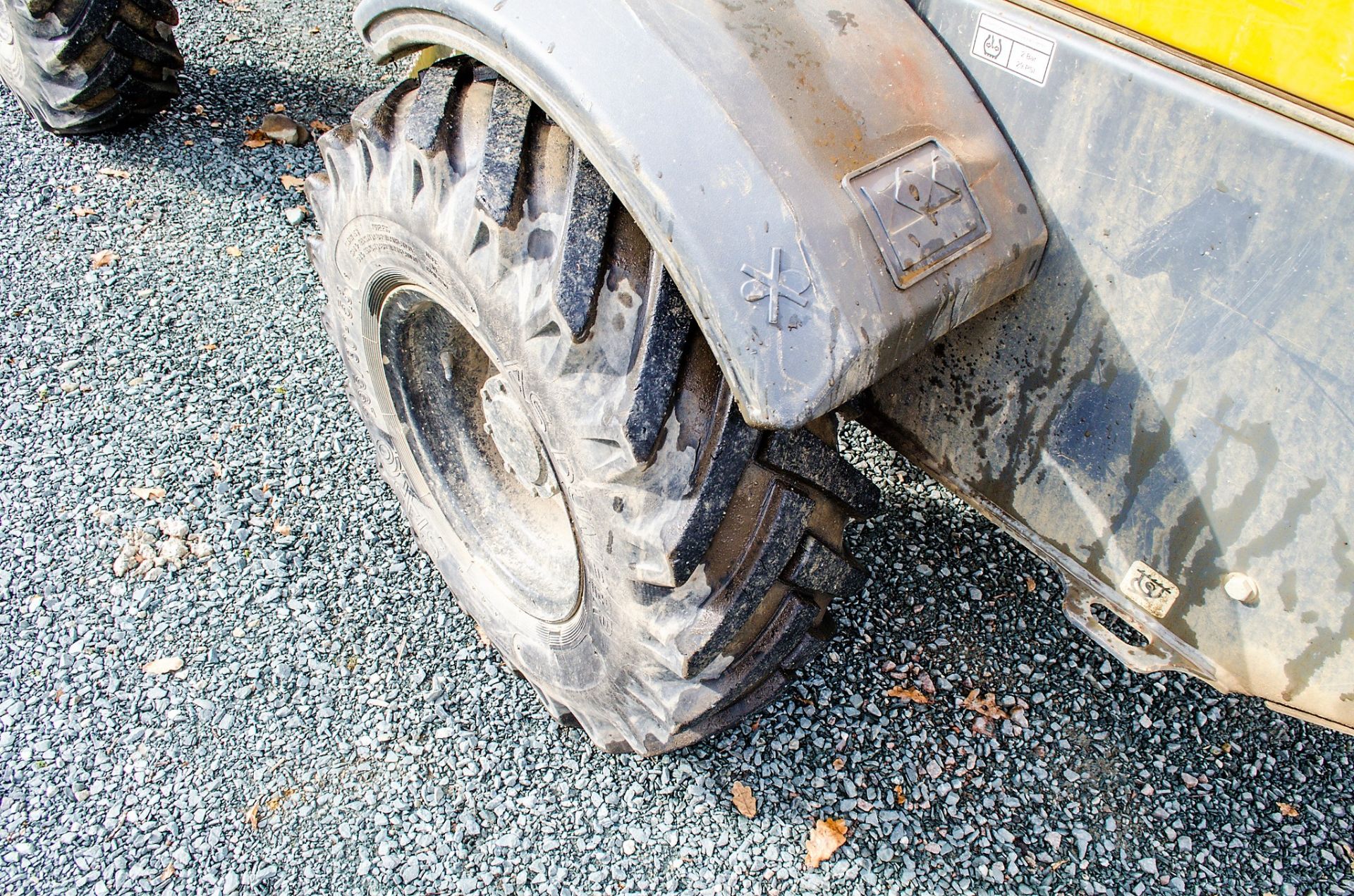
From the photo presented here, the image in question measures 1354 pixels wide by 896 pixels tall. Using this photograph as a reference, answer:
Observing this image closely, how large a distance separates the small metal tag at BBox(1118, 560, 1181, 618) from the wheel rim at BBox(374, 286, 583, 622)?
104cm

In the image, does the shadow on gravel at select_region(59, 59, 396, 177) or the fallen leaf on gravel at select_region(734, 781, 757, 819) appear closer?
the fallen leaf on gravel at select_region(734, 781, 757, 819)

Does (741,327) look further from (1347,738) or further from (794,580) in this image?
(1347,738)

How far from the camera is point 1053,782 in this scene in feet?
6.82

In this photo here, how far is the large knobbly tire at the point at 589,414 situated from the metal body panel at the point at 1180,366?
342 mm

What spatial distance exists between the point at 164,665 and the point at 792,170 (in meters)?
1.85

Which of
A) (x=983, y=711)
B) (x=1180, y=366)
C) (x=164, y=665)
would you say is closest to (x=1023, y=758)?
(x=983, y=711)

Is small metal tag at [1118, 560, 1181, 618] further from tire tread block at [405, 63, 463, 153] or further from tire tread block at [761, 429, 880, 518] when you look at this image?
tire tread block at [405, 63, 463, 153]

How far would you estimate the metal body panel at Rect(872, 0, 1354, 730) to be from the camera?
1.21 m

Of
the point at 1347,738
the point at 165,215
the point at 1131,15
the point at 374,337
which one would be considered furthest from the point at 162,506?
the point at 1347,738

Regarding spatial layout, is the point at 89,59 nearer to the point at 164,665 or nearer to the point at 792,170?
the point at 164,665

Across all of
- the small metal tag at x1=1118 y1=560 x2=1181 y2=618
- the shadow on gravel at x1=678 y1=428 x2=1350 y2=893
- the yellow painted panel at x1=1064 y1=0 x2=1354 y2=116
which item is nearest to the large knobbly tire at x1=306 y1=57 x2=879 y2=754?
the shadow on gravel at x1=678 y1=428 x2=1350 y2=893

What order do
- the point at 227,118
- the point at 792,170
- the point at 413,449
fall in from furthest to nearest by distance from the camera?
the point at 227,118, the point at 413,449, the point at 792,170

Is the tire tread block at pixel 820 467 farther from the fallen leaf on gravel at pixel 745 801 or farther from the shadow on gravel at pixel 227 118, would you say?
the shadow on gravel at pixel 227 118

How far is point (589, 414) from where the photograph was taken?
4.85 ft
